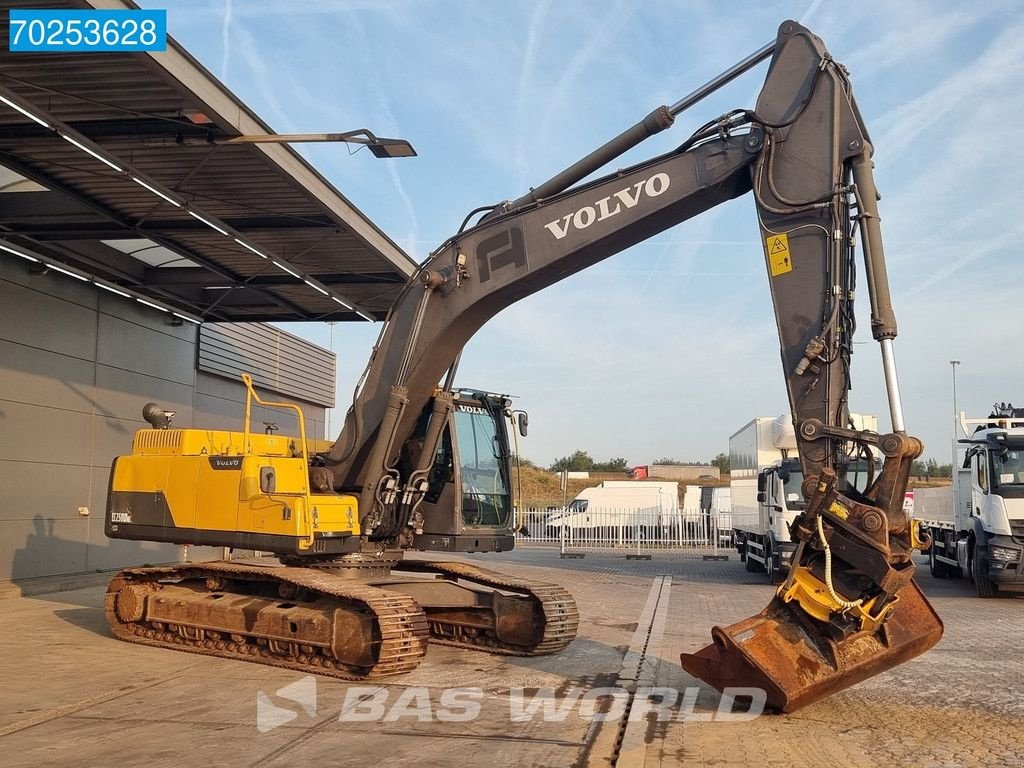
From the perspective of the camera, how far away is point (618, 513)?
2878 cm


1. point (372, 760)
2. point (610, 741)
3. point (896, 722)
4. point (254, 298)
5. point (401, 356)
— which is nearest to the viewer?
point (372, 760)

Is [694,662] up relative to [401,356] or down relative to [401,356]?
down

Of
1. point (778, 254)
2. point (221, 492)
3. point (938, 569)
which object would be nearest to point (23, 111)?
point (221, 492)

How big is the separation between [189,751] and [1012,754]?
5.13m

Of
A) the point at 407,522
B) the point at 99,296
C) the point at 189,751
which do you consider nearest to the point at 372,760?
the point at 189,751

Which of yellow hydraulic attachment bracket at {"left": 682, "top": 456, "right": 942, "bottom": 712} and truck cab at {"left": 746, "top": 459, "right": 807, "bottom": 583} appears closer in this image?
yellow hydraulic attachment bracket at {"left": 682, "top": 456, "right": 942, "bottom": 712}

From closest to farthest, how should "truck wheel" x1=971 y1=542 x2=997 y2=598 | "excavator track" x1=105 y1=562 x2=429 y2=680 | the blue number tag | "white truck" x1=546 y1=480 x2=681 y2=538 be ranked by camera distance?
"excavator track" x1=105 y1=562 x2=429 y2=680
the blue number tag
"truck wheel" x1=971 y1=542 x2=997 y2=598
"white truck" x1=546 y1=480 x2=681 y2=538

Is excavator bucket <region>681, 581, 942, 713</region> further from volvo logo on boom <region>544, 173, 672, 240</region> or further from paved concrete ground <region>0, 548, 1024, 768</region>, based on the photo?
volvo logo on boom <region>544, 173, 672, 240</region>

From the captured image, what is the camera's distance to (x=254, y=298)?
1970cm

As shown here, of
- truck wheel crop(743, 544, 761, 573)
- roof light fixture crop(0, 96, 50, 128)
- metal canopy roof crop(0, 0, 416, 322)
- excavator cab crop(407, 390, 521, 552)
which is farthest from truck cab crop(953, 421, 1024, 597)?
roof light fixture crop(0, 96, 50, 128)

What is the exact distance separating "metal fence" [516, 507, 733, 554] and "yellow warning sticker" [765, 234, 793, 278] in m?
20.8

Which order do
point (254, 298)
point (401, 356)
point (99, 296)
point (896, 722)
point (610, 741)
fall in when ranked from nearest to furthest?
point (610, 741)
point (896, 722)
point (401, 356)
point (99, 296)
point (254, 298)

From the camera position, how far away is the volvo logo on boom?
7.99 metres

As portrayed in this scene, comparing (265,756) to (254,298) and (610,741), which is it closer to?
(610,741)
